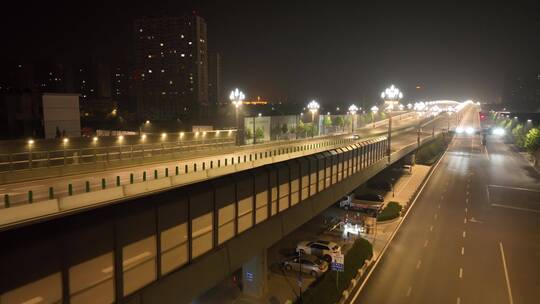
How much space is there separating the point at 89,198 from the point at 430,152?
3055 inches

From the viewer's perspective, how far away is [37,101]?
54.2 metres

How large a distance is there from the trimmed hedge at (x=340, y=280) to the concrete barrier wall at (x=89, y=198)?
411 inches

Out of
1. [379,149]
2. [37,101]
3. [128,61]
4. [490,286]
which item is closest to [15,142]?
[490,286]

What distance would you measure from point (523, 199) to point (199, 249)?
139 ft

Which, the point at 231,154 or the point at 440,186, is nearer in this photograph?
the point at 231,154

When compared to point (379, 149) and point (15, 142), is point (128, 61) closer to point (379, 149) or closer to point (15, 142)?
point (379, 149)

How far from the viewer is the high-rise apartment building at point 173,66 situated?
139375 mm

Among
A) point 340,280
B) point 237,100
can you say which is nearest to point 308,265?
point 340,280

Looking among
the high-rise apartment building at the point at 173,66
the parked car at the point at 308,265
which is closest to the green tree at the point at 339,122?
the parked car at the point at 308,265

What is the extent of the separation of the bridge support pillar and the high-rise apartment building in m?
120

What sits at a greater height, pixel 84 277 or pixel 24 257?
pixel 24 257

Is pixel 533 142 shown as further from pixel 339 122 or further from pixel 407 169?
pixel 339 122

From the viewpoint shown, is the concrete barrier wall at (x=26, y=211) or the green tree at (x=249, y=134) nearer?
the concrete barrier wall at (x=26, y=211)

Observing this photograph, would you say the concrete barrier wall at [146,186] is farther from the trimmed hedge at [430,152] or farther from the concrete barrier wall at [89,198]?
the trimmed hedge at [430,152]
